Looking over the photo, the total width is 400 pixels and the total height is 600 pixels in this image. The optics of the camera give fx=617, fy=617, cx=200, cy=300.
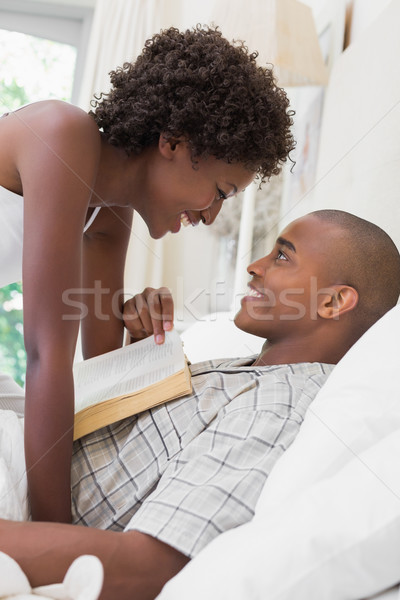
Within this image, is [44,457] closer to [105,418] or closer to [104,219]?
[105,418]

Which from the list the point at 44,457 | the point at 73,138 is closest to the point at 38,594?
the point at 44,457

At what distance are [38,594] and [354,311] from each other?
2.57 ft

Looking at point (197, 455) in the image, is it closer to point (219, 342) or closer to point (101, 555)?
point (101, 555)

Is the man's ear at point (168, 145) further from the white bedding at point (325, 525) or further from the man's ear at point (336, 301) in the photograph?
the white bedding at point (325, 525)

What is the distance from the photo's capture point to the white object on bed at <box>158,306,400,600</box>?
615mm

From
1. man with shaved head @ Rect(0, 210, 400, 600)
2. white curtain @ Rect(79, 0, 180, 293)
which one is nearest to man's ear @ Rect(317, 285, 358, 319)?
man with shaved head @ Rect(0, 210, 400, 600)

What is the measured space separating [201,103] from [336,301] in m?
0.46

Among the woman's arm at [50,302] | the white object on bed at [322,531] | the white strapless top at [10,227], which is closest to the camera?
the white object on bed at [322,531]

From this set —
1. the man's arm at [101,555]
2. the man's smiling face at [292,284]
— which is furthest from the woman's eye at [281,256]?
the man's arm at [101,555]

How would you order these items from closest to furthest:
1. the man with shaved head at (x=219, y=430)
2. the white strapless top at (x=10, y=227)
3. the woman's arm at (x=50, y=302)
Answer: the man with shaved head at (x=219, y=430)
the woman's arm at (x=50, y=302)
the white strapless top at (x=10, y=227)

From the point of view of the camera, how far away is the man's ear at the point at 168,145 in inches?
46.2

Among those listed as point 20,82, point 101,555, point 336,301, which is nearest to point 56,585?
point 101,555

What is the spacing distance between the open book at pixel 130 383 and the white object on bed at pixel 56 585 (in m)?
0.38

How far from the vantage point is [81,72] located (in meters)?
3.42
